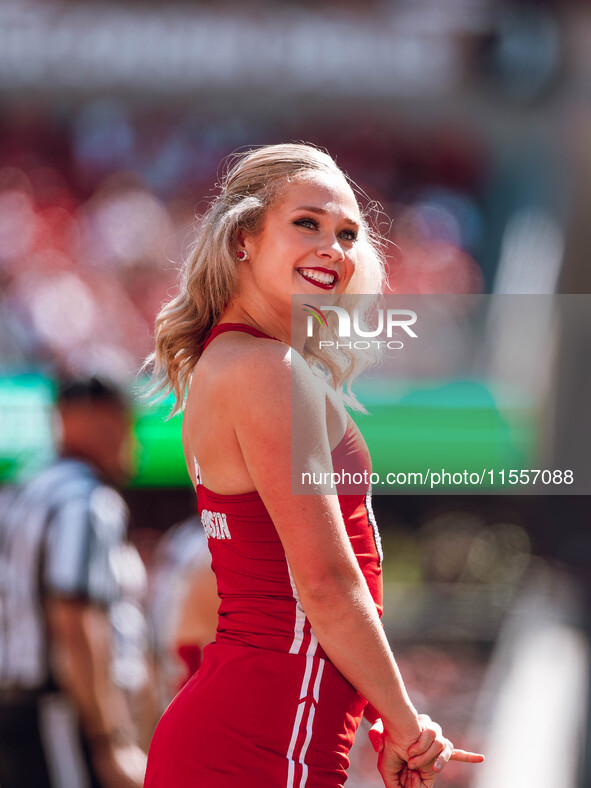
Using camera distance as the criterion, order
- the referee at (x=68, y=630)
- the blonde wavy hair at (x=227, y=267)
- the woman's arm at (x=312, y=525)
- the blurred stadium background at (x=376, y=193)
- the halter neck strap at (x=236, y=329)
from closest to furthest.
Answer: the woman's arm at (x=312, y=525) < the halter neck strap at (x=236, y=329) < the blonde wavy hair at (x=227, y=267) < the referee at (x=68, y=630) < the blurred stadium background at (x=376, y=193)

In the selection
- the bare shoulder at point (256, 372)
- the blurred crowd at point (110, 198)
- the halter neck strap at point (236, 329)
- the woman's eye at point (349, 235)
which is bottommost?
the bare shoulder at point (256, 372)

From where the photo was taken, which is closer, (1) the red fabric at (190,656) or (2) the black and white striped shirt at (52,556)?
(1) the red fabric at (190,656)

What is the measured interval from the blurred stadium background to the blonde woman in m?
3.36

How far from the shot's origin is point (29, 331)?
485cm

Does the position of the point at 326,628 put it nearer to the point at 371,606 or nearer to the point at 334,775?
the point at 371,606

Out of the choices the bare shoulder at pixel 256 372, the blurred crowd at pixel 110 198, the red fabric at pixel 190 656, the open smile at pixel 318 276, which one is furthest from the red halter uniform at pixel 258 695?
the blurred crowd at pixel 110 198

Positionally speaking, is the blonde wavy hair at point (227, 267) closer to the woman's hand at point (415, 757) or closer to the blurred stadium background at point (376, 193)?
the woman's hand at point (415, 757)

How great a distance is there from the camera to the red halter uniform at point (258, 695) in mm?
1191

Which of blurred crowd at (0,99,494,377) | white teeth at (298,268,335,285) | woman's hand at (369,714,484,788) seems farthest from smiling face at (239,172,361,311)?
blurred crowd at (0,99,494,377)

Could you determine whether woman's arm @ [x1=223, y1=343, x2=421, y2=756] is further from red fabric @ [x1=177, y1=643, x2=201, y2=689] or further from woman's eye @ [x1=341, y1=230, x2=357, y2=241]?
red fabric @ [x1=177, y1=643, x2=201, y2=689]

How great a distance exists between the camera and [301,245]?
136 centimetres

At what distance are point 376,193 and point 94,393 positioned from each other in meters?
2.90

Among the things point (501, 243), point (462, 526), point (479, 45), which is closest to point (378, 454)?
point (462, 526)

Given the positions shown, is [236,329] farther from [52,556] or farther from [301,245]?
[52,556]
